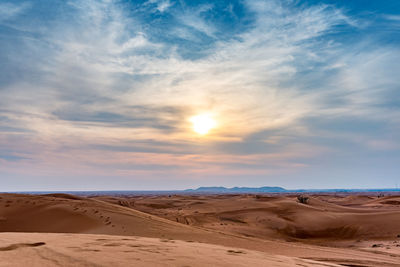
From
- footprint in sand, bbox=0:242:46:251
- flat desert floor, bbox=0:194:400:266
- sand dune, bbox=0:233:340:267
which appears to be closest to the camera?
sand dune, bbox=0:233:340:267

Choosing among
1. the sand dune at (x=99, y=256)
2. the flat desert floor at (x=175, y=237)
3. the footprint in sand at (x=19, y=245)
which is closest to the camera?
the sand dune at (x=99, y=256)

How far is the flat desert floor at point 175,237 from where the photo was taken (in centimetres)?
463

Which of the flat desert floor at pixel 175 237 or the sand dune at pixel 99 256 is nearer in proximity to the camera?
the sand dune at pixel 99 256

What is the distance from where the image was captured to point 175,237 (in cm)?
952

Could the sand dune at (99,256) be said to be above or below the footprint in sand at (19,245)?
below

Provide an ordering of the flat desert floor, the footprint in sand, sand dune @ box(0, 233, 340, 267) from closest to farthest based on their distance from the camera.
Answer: sand dune @ box(0, 233, 340, 267) → the footprint in sand → the flat desert floor

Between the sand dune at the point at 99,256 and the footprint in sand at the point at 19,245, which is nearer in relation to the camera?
the sand dune at the point at 99,256

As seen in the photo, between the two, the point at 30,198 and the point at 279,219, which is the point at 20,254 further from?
the point at 279,219

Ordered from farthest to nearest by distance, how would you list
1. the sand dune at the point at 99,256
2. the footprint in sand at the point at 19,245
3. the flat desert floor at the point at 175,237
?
the flat desert floor at the point at 175,237
the footprint in sand at the point at 19,245
the sand dune at the point at 99,256

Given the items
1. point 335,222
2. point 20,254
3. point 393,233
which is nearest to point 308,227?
point 335,222

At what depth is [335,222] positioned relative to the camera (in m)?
20.1

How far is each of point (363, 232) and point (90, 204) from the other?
50.4ft

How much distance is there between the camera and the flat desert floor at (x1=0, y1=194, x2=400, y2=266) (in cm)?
463

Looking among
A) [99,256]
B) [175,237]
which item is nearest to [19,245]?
[99,256]
